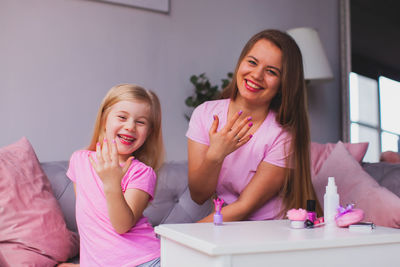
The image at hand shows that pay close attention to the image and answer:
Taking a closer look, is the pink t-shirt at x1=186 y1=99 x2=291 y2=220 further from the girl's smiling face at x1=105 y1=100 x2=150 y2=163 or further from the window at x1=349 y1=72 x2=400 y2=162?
the window at x1=349 y1=72 x2=400 y2=162

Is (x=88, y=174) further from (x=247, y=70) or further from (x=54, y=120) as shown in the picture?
(x=54, y=120)

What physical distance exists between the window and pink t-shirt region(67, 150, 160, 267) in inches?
74.7

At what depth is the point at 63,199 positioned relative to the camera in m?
1.69

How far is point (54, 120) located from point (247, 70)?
1117 millimetres

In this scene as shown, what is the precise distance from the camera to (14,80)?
204 centimetres

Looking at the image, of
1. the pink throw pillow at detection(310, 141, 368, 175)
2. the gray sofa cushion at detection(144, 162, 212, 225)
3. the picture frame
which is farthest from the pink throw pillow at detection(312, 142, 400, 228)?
the picture frame

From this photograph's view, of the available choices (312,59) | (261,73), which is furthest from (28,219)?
(312,59)

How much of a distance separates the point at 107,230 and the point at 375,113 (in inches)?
82.9

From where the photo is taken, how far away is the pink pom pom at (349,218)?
1.05m

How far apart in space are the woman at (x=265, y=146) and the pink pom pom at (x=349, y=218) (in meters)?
0.37

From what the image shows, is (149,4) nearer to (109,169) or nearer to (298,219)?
(109,169)

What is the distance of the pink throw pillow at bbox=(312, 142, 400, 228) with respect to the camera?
4.48ft

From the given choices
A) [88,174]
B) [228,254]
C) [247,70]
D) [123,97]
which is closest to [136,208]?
[88,174]

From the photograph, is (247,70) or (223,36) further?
(223,36)
